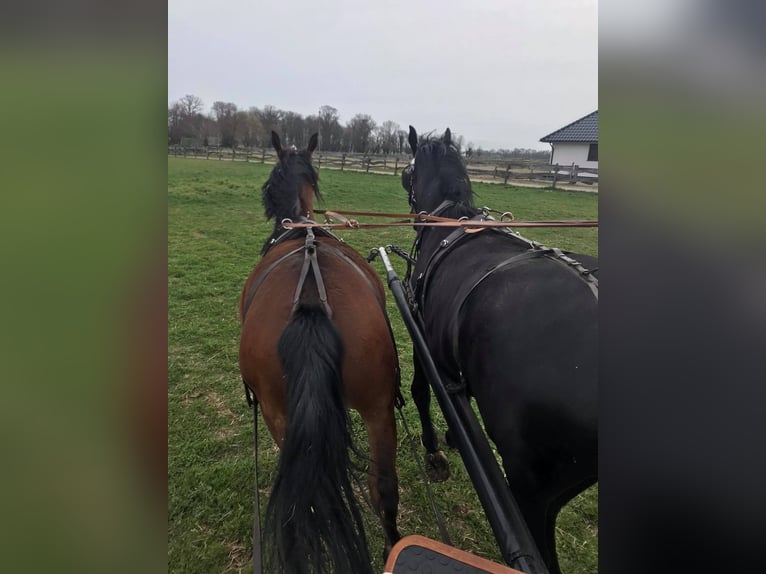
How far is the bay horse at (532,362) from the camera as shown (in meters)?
1.40

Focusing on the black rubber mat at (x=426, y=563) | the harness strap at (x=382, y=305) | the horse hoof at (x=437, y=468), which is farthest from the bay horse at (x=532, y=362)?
the horse hoof at (x=437, y=468)

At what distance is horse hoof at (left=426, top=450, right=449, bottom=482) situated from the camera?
116 inches

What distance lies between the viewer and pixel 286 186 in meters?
3.47

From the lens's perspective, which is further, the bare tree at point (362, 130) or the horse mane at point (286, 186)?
the bare tree at point (362, 130)

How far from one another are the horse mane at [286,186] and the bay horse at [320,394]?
3.51 ft

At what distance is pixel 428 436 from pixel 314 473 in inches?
62.8

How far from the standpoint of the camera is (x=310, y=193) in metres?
3.60

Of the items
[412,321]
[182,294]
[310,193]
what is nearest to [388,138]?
[182,294]

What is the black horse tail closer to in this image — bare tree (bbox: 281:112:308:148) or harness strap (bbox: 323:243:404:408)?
harness strap (bbox: 323:243:404:408)

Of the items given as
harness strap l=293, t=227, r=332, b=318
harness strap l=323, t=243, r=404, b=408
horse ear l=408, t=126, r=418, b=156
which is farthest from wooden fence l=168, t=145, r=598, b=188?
harness strap l=293, t=227, r=332, b=318

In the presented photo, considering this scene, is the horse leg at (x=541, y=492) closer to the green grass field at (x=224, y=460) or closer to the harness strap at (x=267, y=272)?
the green grass field at (x=224, y=460)

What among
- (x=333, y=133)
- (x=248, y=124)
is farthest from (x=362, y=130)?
(x=248, y=124)
